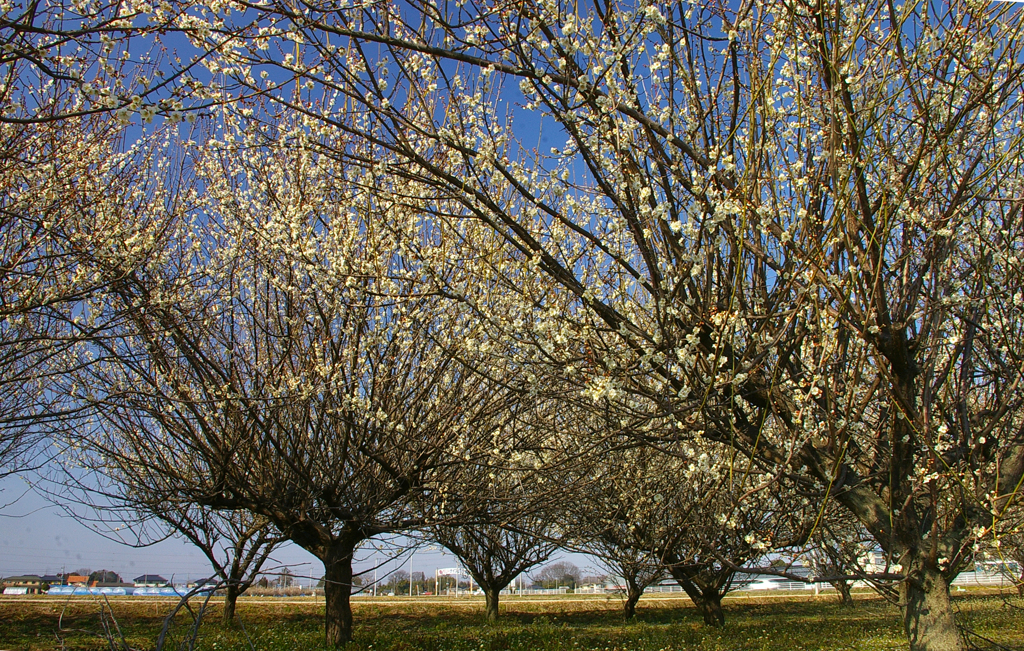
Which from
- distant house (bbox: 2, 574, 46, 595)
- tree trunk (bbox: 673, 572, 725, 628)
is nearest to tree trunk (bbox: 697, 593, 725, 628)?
tree trunk (bbox: 673, 572, 725, 628)

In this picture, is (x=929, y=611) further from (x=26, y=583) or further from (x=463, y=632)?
(x=463, y=632)

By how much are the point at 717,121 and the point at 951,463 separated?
251 centimetres

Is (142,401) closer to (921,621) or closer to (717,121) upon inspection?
(717,121)

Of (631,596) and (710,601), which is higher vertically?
(710,601)

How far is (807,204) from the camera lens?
145 inches

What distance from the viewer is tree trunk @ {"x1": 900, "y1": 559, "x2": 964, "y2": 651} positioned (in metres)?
3.69

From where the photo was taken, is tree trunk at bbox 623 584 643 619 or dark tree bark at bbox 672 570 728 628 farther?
tree trunk at bbox 623 584 643 619

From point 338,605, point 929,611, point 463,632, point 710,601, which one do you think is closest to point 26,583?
point 929,611

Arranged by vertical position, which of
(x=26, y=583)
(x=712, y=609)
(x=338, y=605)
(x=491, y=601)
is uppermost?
(x=26, y=583)

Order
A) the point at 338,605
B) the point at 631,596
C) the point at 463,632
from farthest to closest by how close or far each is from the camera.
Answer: the point at 631,596 → the point at 463,632 → the point at 338,605

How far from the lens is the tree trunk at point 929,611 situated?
369 cm

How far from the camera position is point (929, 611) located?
3.75 metres

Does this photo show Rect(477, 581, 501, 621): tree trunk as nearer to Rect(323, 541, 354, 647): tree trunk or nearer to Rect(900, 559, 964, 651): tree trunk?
Rect(323, 541, 354, 647): tree trunk

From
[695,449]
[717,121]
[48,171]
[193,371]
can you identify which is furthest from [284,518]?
[717,121]
